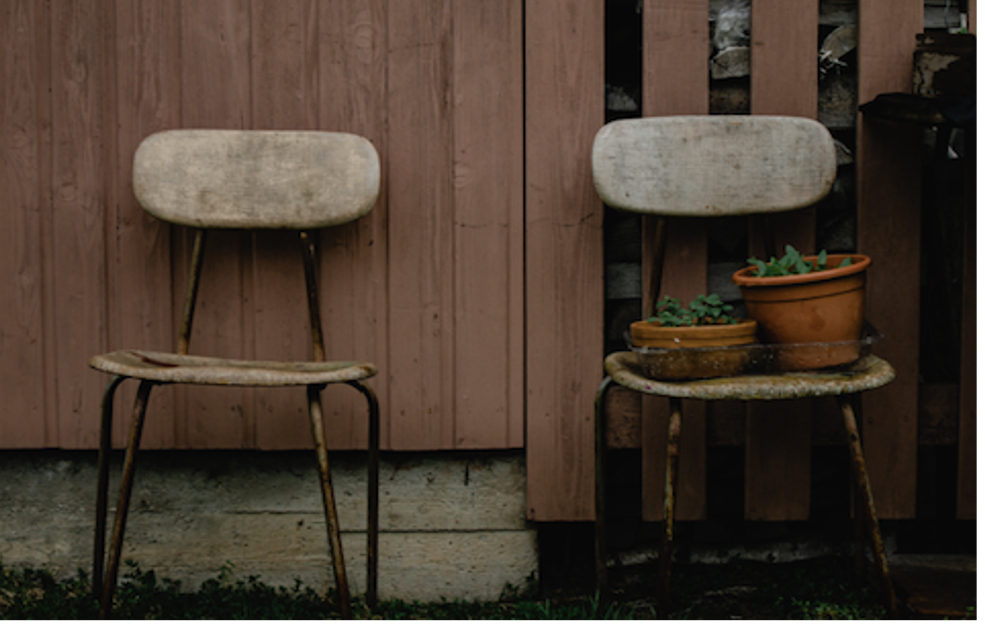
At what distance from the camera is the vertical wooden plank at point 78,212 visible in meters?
1.73

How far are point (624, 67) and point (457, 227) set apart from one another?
598 mm

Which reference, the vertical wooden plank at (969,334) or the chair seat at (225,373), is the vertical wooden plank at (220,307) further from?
the vertical wooden plank at (969,334)

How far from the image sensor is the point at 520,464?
5.88 ft

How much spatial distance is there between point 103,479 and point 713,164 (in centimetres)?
152

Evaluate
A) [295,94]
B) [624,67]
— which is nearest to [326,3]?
[295,94]

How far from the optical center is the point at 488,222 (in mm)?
1747

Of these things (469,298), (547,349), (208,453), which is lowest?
(208,453)

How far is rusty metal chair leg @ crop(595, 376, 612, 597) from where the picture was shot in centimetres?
155

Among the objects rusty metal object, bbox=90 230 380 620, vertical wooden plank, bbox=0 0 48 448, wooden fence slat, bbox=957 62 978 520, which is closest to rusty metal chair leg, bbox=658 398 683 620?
rusty metal object, bbox=90 230 380 620

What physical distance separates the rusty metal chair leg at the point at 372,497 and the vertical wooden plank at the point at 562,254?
1.28ft

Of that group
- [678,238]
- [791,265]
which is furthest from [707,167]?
[791,265]

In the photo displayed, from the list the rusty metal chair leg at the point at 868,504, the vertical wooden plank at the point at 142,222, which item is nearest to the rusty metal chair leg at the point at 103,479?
the vertical wooden plank at the point at 142,222

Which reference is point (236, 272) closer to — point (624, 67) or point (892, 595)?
point (624, 67)

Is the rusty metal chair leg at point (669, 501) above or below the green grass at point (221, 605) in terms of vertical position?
above
